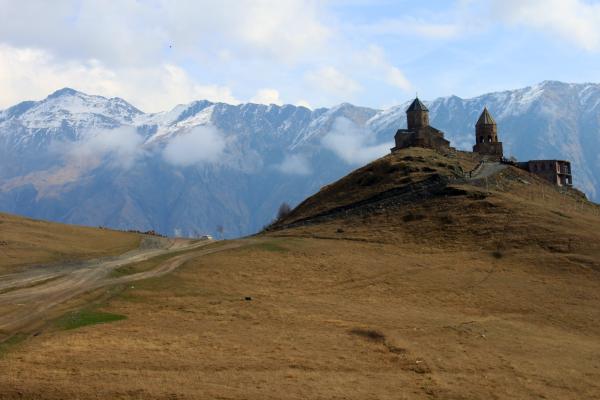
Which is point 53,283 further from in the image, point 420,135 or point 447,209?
point 420,135

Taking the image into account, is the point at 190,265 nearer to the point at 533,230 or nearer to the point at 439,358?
the point at 439,358

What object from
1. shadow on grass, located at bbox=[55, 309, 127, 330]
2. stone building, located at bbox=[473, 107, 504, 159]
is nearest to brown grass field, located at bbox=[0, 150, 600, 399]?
shadow on grass, located at bbox=[55, 309, 127, 330]

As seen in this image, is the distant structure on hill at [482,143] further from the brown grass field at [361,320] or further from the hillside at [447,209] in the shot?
the brown grass field at [361,320]

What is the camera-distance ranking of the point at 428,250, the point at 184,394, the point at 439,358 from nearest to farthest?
the point at 184,394, the point at 439,358, the point at 428,250

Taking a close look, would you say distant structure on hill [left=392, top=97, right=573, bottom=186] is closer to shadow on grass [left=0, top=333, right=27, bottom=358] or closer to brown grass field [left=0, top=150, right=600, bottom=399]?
brown grass field [left=0, top=150, right=600, bottom=399]

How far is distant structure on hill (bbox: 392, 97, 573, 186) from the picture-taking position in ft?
340

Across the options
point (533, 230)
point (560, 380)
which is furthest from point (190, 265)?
point (533, 230)

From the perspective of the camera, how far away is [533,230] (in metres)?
61.6

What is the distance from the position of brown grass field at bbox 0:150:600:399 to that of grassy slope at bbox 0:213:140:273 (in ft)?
41.7

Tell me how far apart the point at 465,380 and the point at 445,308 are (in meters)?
15.0

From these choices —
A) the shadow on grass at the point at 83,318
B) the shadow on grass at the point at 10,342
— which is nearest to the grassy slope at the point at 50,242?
the shadow on grass at the point at 83,318

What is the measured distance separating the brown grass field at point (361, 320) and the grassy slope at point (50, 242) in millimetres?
12717

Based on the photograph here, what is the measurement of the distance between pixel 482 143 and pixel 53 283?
8216 cm

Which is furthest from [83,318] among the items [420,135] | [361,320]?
[420,135]
